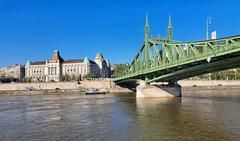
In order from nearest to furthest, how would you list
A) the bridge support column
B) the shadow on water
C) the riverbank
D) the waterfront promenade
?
the shadow on water, the bridge support column, the riverbank, the waterfront promenade

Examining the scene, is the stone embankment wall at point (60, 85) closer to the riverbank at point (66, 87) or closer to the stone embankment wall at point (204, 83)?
the riverbank at point (66, 87)

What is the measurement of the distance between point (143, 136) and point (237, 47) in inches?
764

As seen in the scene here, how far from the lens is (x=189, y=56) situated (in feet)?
176

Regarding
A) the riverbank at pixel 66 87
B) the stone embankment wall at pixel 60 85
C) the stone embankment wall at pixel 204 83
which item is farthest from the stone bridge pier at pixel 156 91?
the stone embankment wall at pixel 204 83

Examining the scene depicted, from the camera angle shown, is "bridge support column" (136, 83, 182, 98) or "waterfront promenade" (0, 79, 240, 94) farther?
"waterfront promenade" (0, 79, 240, 94)

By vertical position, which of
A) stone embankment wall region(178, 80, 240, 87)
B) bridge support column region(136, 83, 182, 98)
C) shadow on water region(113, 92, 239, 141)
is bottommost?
shadow on water region(113, 92, 239, 141)

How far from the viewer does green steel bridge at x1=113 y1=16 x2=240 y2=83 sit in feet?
147

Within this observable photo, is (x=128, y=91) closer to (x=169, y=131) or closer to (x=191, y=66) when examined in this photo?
(x=191, y=66)

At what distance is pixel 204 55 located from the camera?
48.3 metres

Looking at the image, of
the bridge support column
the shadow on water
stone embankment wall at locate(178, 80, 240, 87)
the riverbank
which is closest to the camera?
the shadow on water

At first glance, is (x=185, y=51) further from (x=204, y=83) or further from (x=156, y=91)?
(x=204, y=83)

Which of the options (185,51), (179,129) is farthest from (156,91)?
(179,129)

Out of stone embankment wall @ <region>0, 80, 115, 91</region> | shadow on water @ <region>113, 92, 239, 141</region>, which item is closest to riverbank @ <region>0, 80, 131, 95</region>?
stone embankment wall @ <region>0, 80, 115, 91</region>

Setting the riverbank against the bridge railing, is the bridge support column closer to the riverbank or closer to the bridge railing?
the bridge railing
